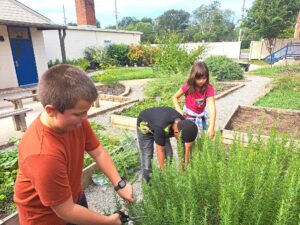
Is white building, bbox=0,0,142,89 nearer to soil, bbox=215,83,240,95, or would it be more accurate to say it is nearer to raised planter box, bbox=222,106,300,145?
soil, bbox=215,83,240,95

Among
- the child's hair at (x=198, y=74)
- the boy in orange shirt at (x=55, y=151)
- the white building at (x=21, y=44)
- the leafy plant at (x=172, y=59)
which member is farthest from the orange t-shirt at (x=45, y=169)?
the white building at (x=21, y=44)

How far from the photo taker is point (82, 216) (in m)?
1.39

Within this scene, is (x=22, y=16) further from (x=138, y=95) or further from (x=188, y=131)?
(x=188, y=131)

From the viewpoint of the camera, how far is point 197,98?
385 centimetres

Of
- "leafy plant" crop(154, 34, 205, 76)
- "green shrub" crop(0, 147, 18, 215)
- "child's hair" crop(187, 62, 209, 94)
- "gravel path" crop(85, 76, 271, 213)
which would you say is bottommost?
"gravel path" crop(85, 76, 271, 213)

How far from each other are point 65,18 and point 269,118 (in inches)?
2568

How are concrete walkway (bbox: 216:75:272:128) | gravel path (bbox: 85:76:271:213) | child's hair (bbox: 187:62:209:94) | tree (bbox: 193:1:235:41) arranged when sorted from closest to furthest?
gravel path (bbox: 85:76:271:213) < child's hair (bbox: 187:62:209:94) < concrete walkway (bbox: 216:75:272:128) < tree (bbox: 193:1:235:41)

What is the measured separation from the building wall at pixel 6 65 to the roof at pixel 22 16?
85 centimetres

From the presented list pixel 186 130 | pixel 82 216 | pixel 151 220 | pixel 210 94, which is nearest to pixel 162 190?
pixel 151 220

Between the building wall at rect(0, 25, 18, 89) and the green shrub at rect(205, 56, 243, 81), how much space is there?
10556 millimetres

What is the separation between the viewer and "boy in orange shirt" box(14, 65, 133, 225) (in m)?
1.27

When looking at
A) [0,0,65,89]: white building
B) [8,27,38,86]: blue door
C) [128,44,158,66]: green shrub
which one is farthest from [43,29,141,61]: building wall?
[8,27,38,86]: blue door

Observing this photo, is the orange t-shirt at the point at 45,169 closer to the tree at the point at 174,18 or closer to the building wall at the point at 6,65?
the building wall at the point at 6,65

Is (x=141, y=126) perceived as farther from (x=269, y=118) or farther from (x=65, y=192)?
(x=269, y=118)
